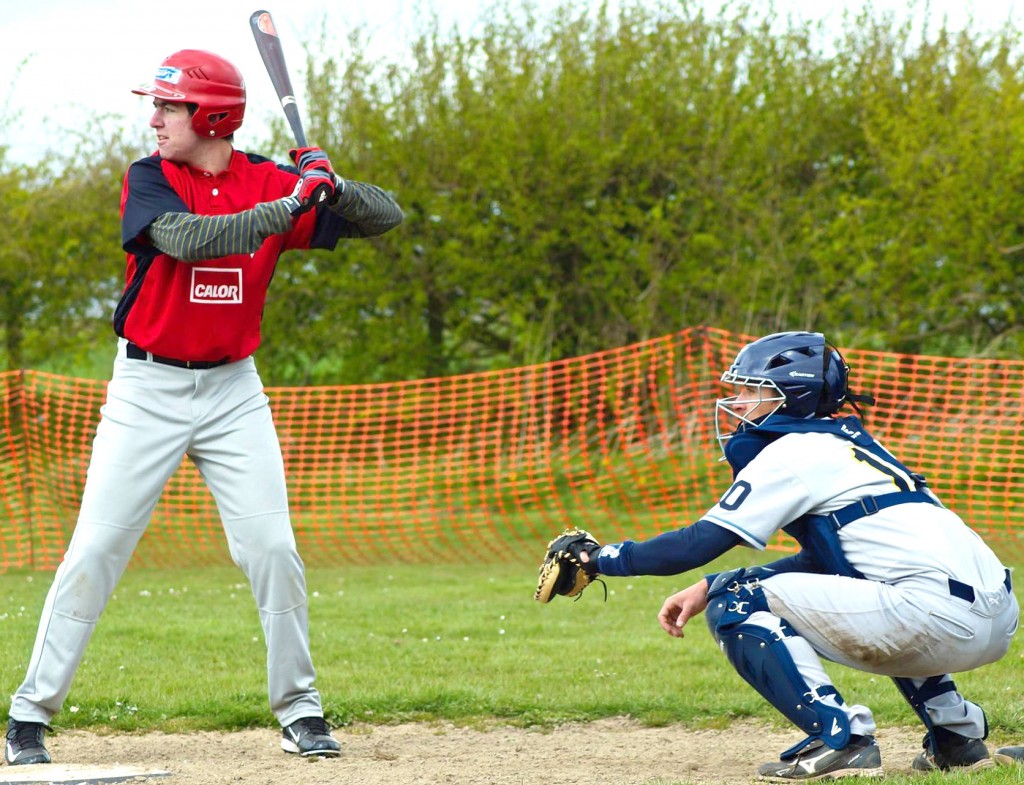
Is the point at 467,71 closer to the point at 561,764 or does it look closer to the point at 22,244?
the point at 22,244

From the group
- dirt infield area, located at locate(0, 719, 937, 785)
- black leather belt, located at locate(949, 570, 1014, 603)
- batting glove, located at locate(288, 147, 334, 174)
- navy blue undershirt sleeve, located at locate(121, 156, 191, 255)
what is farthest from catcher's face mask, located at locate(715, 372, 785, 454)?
navy blue undershirt sleeve, located at locate(121, 156, 191, 255)

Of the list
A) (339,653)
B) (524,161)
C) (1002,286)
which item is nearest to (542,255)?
(524,161)

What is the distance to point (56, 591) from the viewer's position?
Answer: 4629 millimetres

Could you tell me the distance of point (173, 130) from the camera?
4.70 metres

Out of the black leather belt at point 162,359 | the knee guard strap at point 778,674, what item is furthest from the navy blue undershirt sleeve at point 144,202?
the knee guard strap at point 778,674

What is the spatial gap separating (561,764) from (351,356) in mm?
11389

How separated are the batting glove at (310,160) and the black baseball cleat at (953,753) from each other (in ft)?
9.02

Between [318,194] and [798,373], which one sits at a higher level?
[318,194]

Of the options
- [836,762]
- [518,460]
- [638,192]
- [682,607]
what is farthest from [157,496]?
[638,192]

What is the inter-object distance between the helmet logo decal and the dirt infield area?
2291 mm

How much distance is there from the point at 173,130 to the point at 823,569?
262cm

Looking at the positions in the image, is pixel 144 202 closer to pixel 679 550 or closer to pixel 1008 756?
pixel 679 550

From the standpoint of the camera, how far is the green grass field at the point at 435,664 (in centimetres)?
547

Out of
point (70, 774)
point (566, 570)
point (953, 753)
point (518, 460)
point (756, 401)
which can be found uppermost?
point (756, 401)
